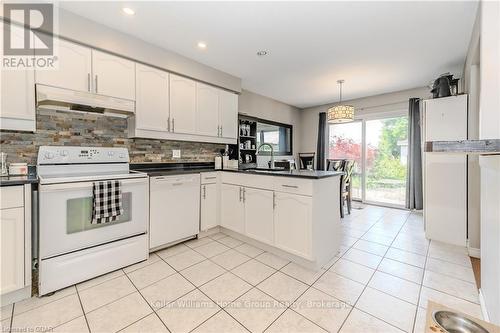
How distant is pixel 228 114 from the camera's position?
144 inches

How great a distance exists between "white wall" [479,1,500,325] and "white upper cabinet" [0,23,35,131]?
3.37 meters

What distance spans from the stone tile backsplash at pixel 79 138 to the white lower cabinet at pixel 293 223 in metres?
1.82

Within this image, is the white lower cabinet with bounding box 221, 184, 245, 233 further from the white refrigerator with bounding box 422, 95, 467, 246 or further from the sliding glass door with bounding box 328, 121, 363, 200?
the sliding glass door with bounding box 328, 121, 363, 200

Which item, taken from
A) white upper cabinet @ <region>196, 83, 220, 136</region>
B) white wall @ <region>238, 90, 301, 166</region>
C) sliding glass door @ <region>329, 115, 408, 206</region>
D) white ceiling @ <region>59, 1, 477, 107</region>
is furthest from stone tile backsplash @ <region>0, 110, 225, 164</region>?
sliding glass door @ <region>329, 115, 408, 206</region>

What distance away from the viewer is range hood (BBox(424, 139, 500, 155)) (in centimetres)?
77

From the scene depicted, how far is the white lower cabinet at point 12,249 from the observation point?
5.34 ft

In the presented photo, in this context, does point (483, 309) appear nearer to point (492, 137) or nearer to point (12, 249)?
point (492, 137)

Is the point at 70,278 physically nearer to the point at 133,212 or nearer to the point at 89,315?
the point at 89,315

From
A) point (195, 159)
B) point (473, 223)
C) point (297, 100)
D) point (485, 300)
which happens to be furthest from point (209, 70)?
point (473, 223)

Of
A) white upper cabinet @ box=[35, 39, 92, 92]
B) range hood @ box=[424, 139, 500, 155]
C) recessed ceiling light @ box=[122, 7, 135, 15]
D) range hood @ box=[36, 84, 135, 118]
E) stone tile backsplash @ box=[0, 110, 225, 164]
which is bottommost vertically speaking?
range hood @ box=[424, 139, 500, 155]

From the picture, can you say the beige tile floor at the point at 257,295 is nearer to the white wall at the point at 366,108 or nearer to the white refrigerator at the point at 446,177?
the white refrigerator at the point at 446,177

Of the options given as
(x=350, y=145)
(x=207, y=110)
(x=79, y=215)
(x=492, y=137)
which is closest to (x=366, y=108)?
(x=350, y=145)

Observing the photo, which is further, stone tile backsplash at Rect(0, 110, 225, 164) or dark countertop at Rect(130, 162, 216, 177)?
dark countertop at Rect(130, 162, 216, 177)

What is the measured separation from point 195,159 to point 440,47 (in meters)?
3.67
